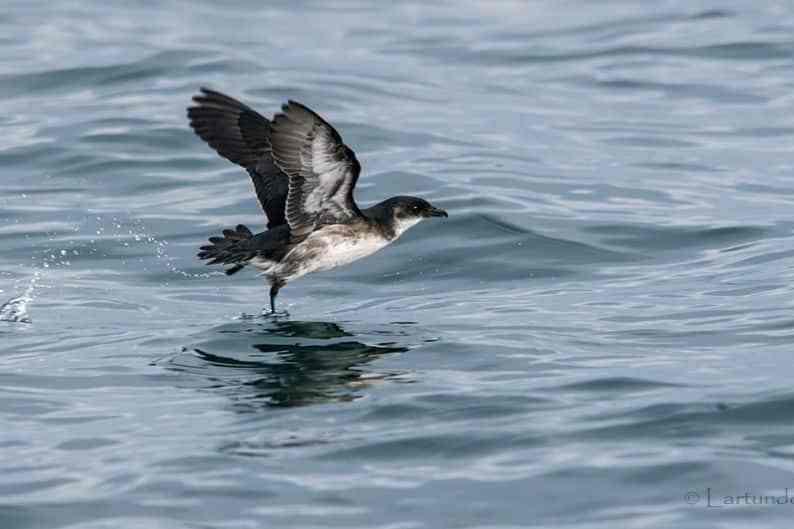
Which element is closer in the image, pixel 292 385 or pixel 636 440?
pixel 636 440

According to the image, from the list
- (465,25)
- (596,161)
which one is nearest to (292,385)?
(596,161)

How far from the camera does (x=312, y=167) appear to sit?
10844mm

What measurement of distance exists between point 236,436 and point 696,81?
1389cm

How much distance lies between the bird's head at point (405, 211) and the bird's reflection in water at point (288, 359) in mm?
832

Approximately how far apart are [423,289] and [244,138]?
1.96 m

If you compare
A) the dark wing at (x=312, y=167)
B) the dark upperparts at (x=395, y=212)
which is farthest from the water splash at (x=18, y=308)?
the dark upperparts at (x=395, y=212)

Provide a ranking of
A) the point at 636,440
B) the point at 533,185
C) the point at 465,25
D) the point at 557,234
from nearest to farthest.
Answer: the point at 636,440 < the point at 557,234 < the point at 533,185 < the point at 465,25

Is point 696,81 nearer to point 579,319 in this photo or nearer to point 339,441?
point 579,319

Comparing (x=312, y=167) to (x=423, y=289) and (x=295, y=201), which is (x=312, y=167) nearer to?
(x=295, y=201)

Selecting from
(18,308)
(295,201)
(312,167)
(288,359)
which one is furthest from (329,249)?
(18,308)

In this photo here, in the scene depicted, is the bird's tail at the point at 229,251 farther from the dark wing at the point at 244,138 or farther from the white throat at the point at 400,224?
the white throat at the point at 400,224

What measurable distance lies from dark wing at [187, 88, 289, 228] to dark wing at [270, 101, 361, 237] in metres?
0.59

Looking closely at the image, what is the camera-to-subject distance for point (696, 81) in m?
21.3

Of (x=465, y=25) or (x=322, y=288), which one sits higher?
(x=465, y=25)
